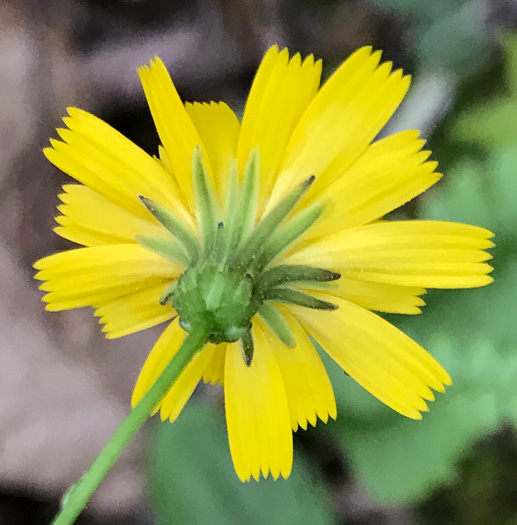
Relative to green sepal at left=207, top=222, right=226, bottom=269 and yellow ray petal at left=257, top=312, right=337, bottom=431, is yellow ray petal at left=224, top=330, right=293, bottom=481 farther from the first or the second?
green sepal at left=207, top=222, right=226, bottom=269

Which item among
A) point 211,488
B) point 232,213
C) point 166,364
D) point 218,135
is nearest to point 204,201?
point 232,213

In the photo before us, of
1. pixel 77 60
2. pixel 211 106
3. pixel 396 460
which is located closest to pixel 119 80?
pixel 77 60

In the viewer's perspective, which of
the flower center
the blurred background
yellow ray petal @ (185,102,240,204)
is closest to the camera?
the flower center

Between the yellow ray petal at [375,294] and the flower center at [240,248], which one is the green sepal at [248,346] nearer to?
the flower center at [240,248]

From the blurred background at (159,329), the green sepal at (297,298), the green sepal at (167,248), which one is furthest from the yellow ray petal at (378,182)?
the blurred background at (159,329)

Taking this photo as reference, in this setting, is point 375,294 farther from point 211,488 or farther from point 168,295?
point 211,488

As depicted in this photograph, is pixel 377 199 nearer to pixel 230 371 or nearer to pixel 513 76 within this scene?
pixel 230 371

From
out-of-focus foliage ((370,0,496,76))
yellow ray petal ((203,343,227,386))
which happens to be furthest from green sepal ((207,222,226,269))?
out-of-focus foliage ((370,0,496,76))
